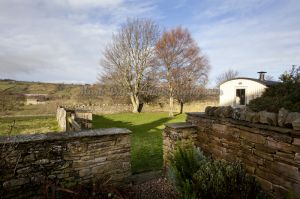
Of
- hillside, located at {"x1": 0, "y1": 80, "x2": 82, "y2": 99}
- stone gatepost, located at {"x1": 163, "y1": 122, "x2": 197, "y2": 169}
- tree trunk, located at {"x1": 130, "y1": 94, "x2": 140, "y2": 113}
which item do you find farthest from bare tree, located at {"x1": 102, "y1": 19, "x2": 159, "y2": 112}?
stone gatepost, located at {"x1": 163, "y1": 122, "x2": 197, "y2": 169}

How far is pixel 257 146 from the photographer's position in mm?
2893

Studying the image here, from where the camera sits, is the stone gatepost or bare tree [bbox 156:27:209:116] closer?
the stone gatepost

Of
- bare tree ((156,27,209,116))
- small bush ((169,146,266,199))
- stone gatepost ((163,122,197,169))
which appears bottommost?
small bush ((169,146,266,199))

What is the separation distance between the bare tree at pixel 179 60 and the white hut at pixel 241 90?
3.73m

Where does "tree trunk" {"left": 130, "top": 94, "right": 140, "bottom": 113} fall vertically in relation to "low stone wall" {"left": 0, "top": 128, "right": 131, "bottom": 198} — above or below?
above

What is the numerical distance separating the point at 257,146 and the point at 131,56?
2057cm

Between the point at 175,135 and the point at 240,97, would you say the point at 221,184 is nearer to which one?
the point at 175,135

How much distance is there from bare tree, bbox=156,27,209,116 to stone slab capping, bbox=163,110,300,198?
1662cm

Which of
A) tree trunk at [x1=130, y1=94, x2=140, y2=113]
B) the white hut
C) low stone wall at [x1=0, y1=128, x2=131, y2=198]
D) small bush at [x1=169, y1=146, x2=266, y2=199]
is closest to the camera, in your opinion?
small bush at [x1=169, y1=146, x2=266, y2=199]

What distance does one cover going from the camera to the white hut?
1694 cm

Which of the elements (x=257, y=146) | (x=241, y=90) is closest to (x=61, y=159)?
(x=257, y=146)

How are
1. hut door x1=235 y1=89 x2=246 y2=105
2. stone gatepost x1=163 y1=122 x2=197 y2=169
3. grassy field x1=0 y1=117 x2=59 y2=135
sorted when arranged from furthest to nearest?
hut door x1=235 y1=89 x2=246 y2=105 < grassy field x1=0 y1=117 x2=59 y2=135 < stone gatepost x1=163 y1=122 x2=197 y2=169

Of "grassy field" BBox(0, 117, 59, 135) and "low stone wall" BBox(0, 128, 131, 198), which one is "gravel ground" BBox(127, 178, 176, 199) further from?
"grassy field" BBox(0, 117, 59, 135)

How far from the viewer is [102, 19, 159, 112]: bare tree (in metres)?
22.4
